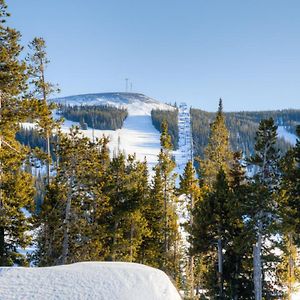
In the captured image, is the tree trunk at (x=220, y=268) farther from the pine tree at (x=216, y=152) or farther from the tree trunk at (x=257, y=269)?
the pine tree at (x=216, y=152)

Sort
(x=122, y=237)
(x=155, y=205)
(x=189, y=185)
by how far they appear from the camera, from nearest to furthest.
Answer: (x=122, y=237)
(x=155, y=205)
(x=189, y=185)

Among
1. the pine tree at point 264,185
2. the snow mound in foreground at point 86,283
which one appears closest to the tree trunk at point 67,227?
the pine tree at point 264,185

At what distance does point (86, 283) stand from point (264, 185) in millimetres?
19564

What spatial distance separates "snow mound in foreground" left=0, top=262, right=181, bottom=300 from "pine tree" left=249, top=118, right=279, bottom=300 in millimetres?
17916

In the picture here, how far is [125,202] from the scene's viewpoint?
2828 cm

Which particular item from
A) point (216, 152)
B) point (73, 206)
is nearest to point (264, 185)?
point (73, 206)

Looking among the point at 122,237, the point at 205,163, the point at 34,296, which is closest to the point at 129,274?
the point at 34,296

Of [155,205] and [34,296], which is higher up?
[34,296]

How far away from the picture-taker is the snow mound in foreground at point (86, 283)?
7277mm

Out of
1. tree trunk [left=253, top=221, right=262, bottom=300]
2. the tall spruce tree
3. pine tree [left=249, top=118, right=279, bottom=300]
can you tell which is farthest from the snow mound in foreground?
the tall spruce tree

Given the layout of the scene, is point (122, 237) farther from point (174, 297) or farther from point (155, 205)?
point (174, 297)

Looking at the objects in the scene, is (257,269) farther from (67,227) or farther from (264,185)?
(67,227)

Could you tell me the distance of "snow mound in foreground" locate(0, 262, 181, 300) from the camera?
728 cm

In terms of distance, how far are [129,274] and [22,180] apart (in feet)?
59.4
